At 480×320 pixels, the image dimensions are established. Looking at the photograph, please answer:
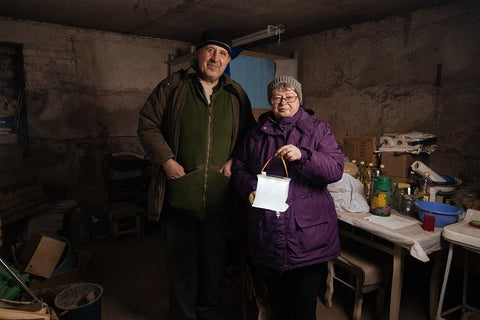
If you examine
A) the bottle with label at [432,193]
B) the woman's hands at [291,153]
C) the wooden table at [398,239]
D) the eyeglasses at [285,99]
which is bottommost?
the wooden table at [398,239]

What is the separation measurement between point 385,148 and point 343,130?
1000 millimetres

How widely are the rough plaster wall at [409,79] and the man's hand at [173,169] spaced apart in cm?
244

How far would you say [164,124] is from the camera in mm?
1903

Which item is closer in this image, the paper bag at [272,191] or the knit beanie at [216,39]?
the paper bag at [272,191]

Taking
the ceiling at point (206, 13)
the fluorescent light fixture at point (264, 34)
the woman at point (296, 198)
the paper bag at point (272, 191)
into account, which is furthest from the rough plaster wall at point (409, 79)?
the paper bag at point (272, 191)

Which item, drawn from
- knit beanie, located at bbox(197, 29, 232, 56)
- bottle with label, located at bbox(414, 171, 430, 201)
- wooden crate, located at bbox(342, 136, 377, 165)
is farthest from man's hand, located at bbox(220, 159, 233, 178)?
wooden crate, located at bbox(342, 136, 377, 165)

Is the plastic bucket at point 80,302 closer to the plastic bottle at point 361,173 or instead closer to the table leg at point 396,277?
the table leg at point 396,277

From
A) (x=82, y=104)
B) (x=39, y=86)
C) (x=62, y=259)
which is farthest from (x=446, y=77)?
(x=39, y=86)

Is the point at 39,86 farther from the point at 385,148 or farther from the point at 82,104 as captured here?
the point at 385,148

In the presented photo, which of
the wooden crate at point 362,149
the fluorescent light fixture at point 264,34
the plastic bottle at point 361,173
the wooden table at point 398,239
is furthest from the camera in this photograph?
the fluorescent light fixture at point 264,34

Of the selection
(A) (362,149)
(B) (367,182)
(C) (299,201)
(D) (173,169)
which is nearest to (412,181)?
(B) (367,182)

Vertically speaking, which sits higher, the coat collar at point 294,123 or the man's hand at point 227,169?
the coat collar at point 294,123

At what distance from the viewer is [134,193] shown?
4.14 m

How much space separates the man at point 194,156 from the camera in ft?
5.97
